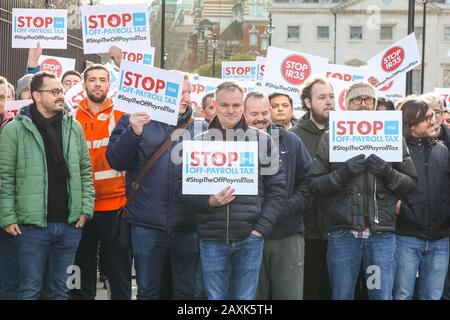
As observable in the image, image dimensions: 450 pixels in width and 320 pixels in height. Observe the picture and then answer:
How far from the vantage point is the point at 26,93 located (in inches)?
359

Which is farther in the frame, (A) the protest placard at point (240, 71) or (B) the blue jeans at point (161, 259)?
(A) the protest placard at point (240, 71)

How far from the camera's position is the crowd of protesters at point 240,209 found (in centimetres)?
640

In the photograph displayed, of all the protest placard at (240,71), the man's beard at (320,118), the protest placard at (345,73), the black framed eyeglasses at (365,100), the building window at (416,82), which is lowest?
the man's beard at (320,118)

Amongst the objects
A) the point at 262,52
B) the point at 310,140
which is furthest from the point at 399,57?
the point at 262,52

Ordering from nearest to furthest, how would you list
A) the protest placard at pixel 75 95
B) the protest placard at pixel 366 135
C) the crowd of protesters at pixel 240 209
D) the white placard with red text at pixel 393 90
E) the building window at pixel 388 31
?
the crowd of protesters at pixel 240 209
the protest placard at pixel 366 135
the protest placard at pixel 75 95
the white placard with red text at pixel 393 90
the building window at pixel 388 31

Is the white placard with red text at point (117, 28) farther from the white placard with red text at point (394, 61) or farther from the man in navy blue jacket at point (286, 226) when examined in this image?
the man in navy blue jacket at point (286, 226)

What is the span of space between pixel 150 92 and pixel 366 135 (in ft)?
5.77

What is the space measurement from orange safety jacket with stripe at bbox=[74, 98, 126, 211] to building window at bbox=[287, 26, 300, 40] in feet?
278

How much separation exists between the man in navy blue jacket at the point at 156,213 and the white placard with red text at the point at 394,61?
4766 mm

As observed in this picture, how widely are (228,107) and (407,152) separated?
1.53m

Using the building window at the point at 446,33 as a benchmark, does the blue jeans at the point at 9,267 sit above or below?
below

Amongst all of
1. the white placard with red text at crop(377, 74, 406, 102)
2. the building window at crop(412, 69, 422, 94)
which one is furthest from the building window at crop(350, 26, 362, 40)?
the white placard with red text at crop(377, 74, 406, 102)

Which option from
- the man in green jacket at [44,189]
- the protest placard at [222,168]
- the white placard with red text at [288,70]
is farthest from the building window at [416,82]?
the protest placard at [222,168]

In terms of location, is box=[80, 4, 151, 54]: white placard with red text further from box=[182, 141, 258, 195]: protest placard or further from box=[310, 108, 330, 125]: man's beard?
box=[182, 141, 258, 195]: protest placard
